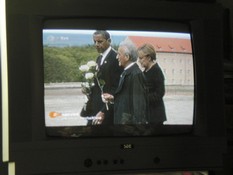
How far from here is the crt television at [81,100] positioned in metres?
1.15

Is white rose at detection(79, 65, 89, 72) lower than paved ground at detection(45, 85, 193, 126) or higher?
higher

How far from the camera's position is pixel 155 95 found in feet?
4.08

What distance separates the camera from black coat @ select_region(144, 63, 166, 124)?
124cm

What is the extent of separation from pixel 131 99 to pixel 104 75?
0.45ft

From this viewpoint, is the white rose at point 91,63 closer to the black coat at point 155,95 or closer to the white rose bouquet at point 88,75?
the white rose bouquet at point 88,75

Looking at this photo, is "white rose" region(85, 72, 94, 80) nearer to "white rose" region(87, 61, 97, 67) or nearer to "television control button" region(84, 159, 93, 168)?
"white rose" region(87, 61, 97, 67)

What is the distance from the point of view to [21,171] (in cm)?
114

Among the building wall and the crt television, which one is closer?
the crt television

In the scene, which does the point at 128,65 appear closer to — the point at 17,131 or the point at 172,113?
the point at 172,113

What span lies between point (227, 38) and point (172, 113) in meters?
0.62

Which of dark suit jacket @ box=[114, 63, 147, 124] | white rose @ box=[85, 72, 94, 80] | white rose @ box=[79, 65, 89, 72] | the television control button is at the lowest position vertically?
the television control button

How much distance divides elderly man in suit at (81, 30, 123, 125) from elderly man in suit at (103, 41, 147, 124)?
0.02 meters

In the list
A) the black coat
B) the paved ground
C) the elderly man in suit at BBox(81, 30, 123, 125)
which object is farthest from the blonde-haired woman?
the paved ground

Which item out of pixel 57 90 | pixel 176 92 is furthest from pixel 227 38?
pixel 57 90
